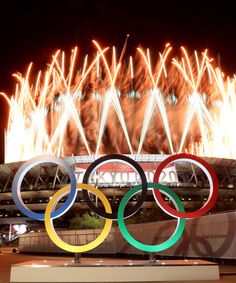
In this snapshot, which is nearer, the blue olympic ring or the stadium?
the blue olympic ring

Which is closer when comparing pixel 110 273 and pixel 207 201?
pixel 110 273

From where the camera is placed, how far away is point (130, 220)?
50.7 metres

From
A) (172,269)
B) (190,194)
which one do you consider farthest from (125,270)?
(190,194)

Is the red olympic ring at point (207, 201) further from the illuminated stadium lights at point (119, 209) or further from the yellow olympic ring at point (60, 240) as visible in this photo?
the yellow olympic ring at point (60, 240)

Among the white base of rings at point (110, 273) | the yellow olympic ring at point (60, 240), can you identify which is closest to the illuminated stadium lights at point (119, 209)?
the yellow olympic ring at point (60, 240)

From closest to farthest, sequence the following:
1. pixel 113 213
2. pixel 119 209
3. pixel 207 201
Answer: pixel 119 209 → pixel 207 201 → pixel 113 213

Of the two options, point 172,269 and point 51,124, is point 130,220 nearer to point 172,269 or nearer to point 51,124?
point 51,124

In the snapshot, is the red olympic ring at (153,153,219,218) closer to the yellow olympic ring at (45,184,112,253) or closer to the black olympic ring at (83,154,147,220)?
the black olympic ring at (83,154,147,220)

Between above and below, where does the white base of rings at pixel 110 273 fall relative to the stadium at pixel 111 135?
below

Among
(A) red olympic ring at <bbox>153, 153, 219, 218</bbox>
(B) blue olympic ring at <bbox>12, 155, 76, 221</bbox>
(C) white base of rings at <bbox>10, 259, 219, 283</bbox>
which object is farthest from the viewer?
(B) blue olympic ring at <bbox>12, 155, 76, 221</bbox>

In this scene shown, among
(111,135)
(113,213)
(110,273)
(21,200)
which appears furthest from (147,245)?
(111,135)

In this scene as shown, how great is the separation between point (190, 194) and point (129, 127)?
1614 centimetres

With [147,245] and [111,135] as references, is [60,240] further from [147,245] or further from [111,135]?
[111,135]

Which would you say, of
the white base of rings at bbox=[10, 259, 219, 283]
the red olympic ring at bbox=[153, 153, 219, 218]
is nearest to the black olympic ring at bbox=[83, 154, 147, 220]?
the red olympic ring at bbox=[153, 153, 219, 218]
